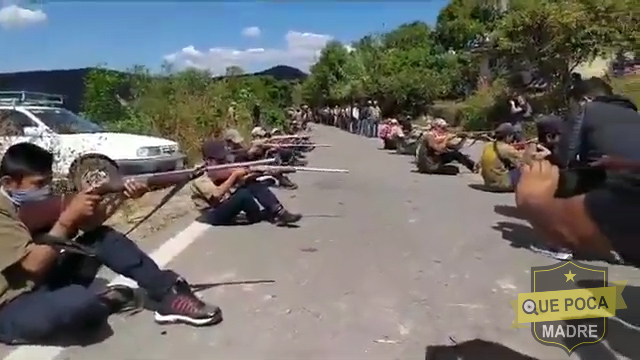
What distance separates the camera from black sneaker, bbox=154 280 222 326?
521cm

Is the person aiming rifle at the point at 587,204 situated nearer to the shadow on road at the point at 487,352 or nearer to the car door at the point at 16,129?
the shadow on road at the point at 487,352

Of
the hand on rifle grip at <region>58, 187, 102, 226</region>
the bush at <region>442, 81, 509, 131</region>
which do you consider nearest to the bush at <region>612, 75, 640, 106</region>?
the bush at <region>442, 81, 509, 131</region>

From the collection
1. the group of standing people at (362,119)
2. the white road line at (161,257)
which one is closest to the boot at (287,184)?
the white road line at (161,257)

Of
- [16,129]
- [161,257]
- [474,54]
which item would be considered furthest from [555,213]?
[474,54]

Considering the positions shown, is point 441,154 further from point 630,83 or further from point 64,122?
point 630,83

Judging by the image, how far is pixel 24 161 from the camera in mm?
4609

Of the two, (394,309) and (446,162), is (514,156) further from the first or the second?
(394,309)

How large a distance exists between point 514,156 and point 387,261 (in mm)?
5292

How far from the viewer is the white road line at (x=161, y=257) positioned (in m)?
4.64

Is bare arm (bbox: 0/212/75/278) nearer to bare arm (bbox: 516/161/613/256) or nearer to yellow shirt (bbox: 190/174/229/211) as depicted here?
bare arm (bbox: 516/161/613/256)

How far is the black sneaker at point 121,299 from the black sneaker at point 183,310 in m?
0.39

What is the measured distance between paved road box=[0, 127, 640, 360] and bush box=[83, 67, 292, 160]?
6.43 m

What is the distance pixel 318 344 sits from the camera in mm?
4926

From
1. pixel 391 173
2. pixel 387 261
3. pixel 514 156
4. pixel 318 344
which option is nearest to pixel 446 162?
pixel 391 173
